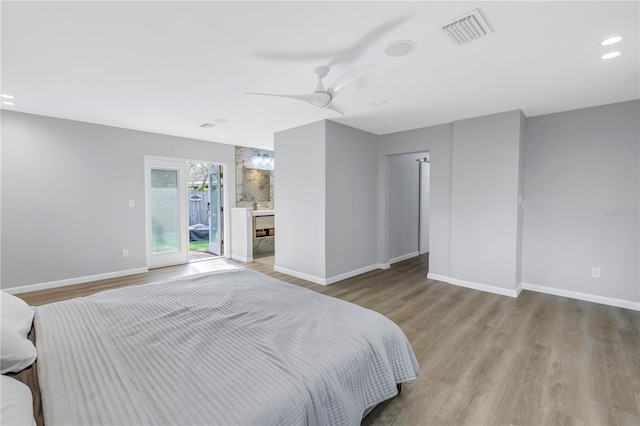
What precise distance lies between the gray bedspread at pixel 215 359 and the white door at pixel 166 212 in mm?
3448

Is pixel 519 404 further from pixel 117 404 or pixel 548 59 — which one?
pixel 548 59

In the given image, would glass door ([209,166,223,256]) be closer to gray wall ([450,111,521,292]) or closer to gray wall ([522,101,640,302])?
gray wall ([450,111,521,292])

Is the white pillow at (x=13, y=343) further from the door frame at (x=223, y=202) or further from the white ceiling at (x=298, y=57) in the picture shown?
the door frame at (x=223, y=202)

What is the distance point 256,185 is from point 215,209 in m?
1.09

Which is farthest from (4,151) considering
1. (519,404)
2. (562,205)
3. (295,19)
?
(562,205)

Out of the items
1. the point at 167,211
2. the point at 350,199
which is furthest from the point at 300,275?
the point at 167,211

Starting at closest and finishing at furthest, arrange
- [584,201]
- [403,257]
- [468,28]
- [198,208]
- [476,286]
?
1. [468,28]
2. [584,201]
3. [476,286]
4. [403,257]
5. [198,208]

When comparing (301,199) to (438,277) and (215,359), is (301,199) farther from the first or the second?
(215,359)

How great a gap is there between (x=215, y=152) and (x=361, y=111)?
342 cm

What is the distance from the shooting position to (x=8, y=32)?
2.01m

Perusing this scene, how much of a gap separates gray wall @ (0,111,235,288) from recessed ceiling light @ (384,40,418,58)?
14.6ft

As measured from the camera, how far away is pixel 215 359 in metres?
1.28

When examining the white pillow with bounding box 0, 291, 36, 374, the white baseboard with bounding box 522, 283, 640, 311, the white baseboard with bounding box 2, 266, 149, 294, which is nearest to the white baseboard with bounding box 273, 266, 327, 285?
the white baseboard with bounding box 2, 266, 149, 294

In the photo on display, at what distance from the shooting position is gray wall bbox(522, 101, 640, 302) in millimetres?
3387
